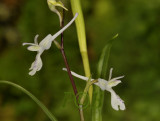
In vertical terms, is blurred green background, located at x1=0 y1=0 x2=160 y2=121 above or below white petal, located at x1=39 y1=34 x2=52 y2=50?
above

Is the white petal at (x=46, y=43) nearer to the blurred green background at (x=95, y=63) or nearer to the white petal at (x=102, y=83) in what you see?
the white petal at (x=102, y=83)

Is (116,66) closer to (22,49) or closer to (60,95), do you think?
(60,95)

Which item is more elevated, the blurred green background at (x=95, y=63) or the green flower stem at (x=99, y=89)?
the blurred green background at (x=95, y=63)

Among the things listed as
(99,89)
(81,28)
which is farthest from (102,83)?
(81,28)

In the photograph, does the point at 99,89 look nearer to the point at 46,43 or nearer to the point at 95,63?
the point at 46,43

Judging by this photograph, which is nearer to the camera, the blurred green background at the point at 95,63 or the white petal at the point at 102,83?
the white petal at the point at 102,83

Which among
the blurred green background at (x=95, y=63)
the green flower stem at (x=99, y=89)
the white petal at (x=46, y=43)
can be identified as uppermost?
the blurred green background at (x=95, y=63)

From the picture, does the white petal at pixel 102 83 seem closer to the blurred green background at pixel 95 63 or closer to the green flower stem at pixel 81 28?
the green flower stem at pixel 81 28

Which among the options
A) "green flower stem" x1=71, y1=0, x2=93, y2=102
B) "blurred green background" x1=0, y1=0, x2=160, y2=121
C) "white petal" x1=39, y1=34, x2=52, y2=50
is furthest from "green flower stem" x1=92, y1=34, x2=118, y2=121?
"blurred green background" x1=0, y1=0, x2=160, y2=121

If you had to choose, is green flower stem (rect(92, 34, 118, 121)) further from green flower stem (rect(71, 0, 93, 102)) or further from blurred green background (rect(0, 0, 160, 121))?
blurred green background (rect(0, 0, 160, 121))

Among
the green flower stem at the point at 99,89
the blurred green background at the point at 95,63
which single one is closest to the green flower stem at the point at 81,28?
the green flower stem at the point at 99,89
